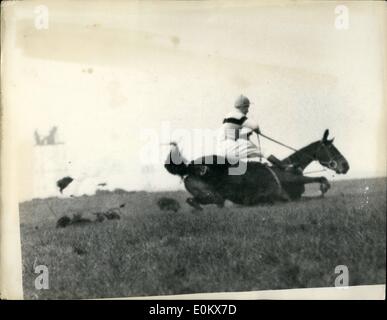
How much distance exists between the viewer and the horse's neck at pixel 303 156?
→ 11.6ft

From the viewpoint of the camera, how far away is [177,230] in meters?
3.49

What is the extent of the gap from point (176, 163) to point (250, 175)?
0.54 metres

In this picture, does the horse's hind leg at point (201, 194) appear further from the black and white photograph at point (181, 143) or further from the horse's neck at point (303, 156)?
the horse's neck at point (303, 156)

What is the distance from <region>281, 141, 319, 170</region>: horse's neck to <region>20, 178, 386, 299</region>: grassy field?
0.26m

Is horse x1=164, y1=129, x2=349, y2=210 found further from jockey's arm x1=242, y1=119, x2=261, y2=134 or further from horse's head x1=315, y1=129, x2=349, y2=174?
jockey's arm x1=242, y1=119, x2=261, y2=134

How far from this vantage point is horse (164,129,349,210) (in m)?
3.51

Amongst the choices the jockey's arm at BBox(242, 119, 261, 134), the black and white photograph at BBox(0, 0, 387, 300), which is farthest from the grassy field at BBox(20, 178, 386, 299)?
the jockey's arm at BBox(242, 119, 261, 134)

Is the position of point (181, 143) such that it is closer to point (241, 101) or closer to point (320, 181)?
point (241, 101)

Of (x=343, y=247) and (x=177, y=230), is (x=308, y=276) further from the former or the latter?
(x=177, y=230)

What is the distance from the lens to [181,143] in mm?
3484

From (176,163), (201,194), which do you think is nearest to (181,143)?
(176,163)

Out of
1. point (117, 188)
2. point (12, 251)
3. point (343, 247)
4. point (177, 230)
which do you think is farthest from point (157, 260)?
point (343, 247)

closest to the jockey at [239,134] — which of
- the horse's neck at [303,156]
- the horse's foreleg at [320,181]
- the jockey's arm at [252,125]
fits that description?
the jockey's arm at [252,125]

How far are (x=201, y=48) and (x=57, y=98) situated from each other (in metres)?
1.09
